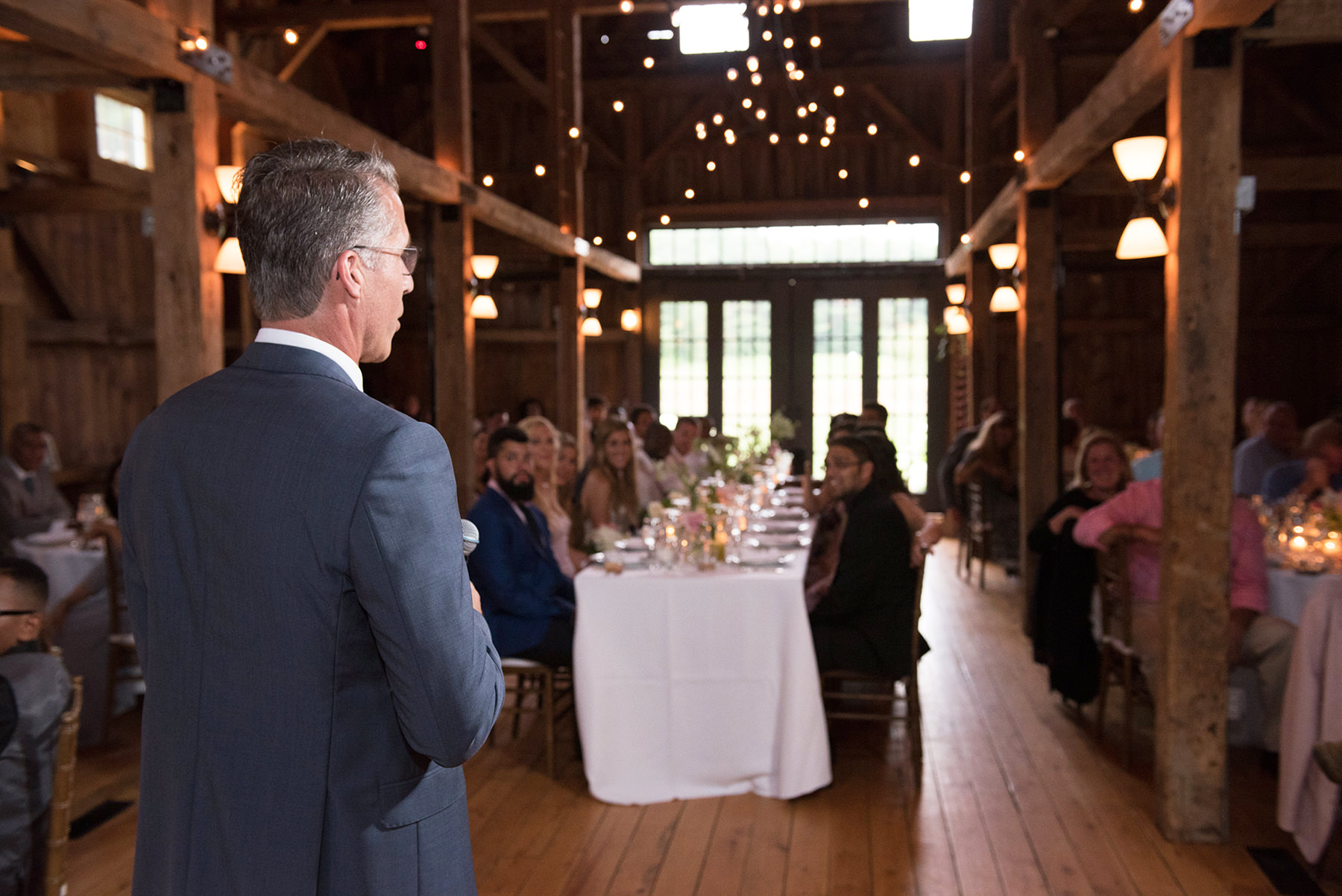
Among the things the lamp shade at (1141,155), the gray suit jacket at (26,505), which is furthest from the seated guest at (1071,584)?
the gray suit jacket at (26,505)

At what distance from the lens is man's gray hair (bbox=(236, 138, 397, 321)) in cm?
122

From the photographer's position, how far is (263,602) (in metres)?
1.17

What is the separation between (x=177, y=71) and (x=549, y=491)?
2.60 meters

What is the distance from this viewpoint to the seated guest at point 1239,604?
4309 millimetres

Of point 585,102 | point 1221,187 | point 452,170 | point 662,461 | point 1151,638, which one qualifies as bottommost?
point 1151,638

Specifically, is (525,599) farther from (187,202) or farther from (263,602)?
(263,602)

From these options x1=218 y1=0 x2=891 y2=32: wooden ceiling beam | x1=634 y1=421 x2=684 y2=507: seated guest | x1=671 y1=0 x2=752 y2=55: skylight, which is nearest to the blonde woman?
x1=634 y1=421 x2=684 y2=507: seated guest

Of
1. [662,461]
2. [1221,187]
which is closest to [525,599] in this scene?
[1221,187]

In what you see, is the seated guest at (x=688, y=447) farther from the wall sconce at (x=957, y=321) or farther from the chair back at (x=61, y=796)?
the chair back at (x=61, y=796)

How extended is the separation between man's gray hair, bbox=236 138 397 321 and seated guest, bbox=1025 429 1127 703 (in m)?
4.54

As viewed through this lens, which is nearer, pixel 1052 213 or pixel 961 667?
pixel 961 667

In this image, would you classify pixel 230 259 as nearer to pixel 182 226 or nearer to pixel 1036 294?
pixel 182 226

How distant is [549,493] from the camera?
5.61 m

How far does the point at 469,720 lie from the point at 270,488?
0.34m
